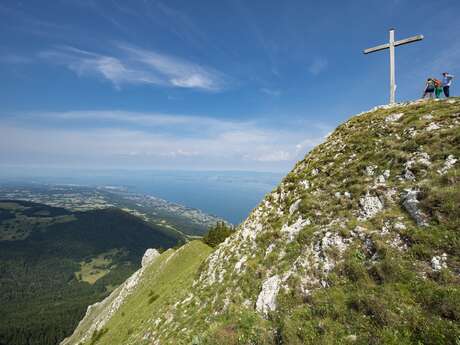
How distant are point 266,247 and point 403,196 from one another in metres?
8.59

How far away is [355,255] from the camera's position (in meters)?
11.1

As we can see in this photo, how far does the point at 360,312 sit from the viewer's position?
912cm

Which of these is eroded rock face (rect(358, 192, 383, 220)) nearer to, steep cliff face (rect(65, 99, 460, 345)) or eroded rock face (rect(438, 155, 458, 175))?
steep cliff face (rect(65, 99, 460, 345))

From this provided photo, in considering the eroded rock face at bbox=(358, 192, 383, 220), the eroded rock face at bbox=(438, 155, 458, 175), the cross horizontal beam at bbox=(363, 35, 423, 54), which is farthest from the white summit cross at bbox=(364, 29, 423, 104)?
the eroded rock face at bbox=(358, 192, 383, 220)

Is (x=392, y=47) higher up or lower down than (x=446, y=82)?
higher up

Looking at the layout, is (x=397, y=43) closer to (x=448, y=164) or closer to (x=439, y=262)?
(x=448, y=164)

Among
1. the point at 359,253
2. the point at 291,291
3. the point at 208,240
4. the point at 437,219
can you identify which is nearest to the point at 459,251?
the point at 437,219

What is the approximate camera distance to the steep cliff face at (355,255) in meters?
8.63

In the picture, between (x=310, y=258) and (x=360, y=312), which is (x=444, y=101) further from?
(x=360, y=312)

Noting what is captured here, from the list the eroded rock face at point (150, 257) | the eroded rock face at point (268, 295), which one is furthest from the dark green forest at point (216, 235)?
the eroded rock face at point (268, 295)

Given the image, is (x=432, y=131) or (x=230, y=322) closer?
(x=230, y=322)

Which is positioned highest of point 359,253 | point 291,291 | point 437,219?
point 437,219

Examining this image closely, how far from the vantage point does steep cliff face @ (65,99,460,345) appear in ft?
28.3

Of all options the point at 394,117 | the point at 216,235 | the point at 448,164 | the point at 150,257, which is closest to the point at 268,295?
the point at 448,164
